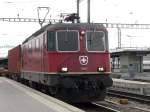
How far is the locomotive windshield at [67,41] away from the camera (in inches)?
759

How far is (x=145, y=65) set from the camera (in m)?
110

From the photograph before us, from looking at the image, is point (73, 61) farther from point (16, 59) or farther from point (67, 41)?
point (16, 59)

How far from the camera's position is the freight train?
18.9 m

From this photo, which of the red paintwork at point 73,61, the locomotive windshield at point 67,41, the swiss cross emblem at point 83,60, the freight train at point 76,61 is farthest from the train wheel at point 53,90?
the locomotive windshield at point 67,41

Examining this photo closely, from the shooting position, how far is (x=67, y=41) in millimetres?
19453

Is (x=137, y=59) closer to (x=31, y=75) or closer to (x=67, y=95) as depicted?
(x=31, y=75)

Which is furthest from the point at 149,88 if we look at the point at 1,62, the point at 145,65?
the point at 145,65

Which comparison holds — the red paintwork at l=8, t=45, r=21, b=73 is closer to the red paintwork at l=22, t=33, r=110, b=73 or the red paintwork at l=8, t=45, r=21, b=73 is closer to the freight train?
the red paintwork at l=22, t=33, r=110, b=73

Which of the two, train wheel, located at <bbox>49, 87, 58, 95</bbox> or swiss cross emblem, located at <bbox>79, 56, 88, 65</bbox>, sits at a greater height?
swiss cross emblem, located at <bbox>79, 56, 88, 65</bbox>

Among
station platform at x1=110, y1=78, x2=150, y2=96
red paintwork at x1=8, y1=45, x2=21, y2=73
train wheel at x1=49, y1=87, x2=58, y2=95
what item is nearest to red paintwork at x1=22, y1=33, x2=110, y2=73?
train wheel at x1=49, y1=87, x2=58, y2=95

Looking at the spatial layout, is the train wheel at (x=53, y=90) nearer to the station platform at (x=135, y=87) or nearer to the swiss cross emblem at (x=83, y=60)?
the swiss cross emblem at (x=83, y=60)

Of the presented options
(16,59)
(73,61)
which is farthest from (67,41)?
(16,59)

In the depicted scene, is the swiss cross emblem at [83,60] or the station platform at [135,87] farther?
the station platform at [135,87]

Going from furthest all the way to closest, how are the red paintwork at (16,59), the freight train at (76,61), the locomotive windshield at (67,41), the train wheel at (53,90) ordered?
the red paintwork at (16,59) → the train wheel at (53,90) → the locomotive windshield at (67,41) → the freight train at (76,61)
